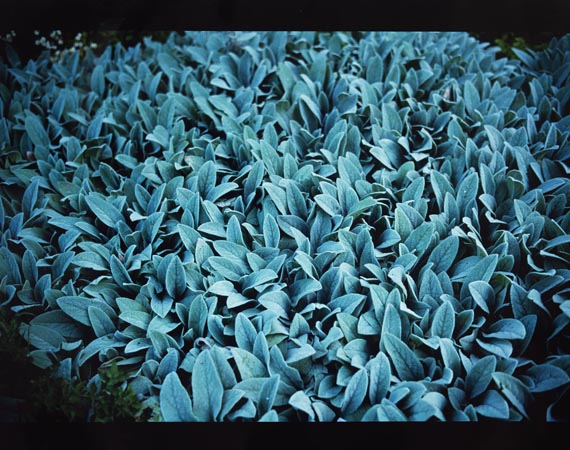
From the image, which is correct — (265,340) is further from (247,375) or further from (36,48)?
(36,48)

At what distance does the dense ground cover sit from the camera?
4.23 ft

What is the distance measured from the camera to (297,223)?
156cm

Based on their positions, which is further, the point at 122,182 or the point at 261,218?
the point at 122,182

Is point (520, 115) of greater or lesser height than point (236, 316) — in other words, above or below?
above

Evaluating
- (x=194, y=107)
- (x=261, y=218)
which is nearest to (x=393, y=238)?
(x=261, y=218)

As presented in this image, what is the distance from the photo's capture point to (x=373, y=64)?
2.00 meters

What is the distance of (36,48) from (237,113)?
0.87 metres

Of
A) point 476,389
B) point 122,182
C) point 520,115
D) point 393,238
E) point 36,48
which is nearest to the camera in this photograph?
point 476,389

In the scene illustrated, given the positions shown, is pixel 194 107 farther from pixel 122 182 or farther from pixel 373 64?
pixel 373 64

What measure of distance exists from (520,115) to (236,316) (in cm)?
129

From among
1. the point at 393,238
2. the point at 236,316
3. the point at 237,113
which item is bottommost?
the point at 236,316

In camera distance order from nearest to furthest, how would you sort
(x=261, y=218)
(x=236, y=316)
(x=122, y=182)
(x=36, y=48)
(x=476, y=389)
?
1. (x=476, y=389)
2. (x=236, y=316)
3. (x=261, y=218)
4. (x=122, y=182)
5. (x=36, y=48)

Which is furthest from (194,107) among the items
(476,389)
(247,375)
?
(476,389)

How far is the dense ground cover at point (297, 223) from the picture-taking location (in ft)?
4.23
